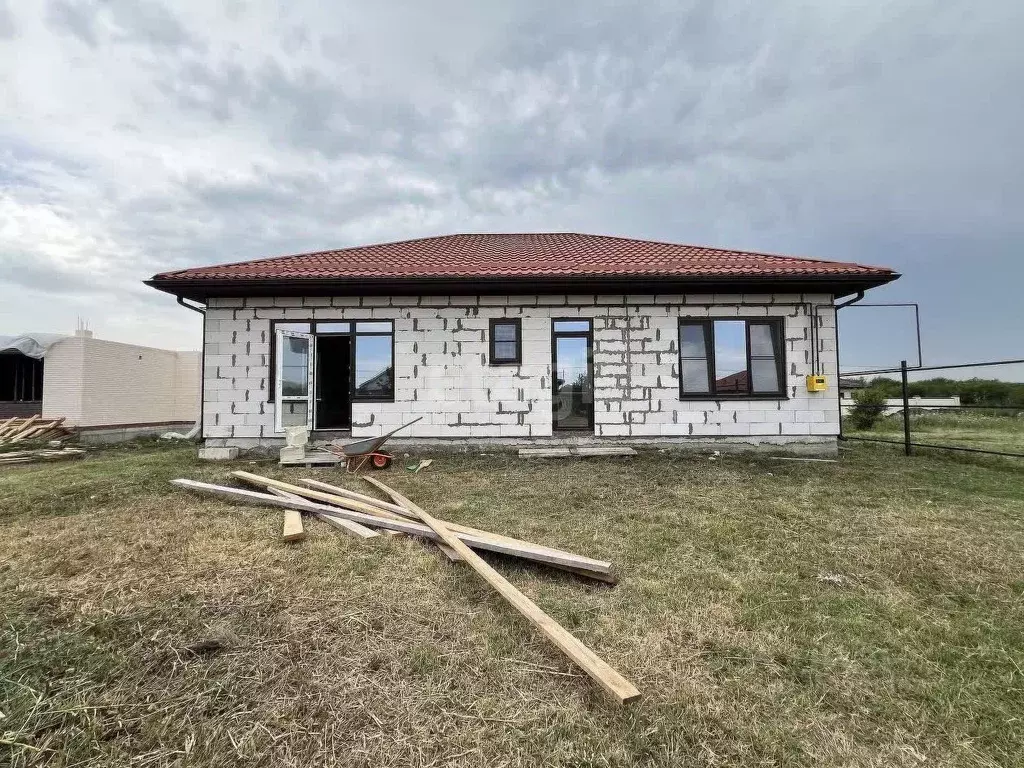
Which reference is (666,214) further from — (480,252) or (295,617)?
(295,617)

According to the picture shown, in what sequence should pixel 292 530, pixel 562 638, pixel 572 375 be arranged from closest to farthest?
pixel 562 638, pixel 292 530, pixel 572 375

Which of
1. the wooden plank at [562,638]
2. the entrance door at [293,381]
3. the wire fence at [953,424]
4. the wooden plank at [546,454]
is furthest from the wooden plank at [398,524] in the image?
the wire fence at [953,424]

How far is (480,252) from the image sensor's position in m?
9.13

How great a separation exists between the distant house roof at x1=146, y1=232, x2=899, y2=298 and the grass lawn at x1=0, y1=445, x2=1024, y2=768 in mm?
3998

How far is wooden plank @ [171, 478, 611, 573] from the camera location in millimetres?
2947

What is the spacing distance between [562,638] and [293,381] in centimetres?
692

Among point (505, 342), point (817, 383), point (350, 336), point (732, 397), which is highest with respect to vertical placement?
point (350, 336)

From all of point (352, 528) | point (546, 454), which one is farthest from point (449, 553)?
point (546, 454)

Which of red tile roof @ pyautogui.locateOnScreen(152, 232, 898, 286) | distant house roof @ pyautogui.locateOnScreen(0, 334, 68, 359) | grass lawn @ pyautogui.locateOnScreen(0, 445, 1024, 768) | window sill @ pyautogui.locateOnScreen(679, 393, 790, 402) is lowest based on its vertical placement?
grass lawn @ pyautogui.locateOnScreen(0, 445, 1024, 768)

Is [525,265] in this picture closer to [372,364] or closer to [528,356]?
[528,356]

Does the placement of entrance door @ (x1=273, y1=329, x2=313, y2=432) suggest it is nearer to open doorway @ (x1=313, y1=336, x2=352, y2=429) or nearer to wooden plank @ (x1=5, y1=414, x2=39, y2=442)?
open doorway @ (x1=313, y1=336, x2=352, y2=429)

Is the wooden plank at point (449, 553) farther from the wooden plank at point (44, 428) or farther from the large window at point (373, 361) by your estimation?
the wooden plank at point (44, 428)

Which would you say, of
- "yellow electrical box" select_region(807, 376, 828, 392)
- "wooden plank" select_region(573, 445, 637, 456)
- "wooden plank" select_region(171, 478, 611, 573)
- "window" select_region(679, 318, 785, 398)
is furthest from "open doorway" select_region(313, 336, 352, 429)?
"yellow electrical box" select_region(807, 376, 828, 392)

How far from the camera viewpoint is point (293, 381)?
7.53m
